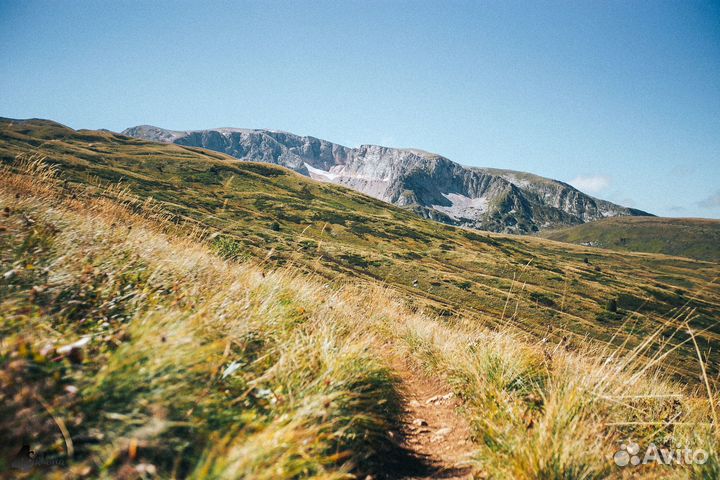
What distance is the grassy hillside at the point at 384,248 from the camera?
66062mm

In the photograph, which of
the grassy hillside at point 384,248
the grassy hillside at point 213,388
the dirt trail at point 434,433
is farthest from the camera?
the grassy hillside at point 384,248

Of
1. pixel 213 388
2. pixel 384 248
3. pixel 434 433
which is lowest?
pixel 384 248

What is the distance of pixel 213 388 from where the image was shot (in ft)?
9.56

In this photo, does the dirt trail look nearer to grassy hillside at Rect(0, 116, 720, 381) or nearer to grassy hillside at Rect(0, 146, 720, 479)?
grassy hillside at Rect(0, 146, 720, 479)

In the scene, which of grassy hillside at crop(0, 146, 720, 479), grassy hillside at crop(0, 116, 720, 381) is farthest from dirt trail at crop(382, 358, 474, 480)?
grassy hillside at crop(0, 116, 720, 381)

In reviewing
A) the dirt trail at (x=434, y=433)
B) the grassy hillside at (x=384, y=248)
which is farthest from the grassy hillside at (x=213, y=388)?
the grassy hillside at (x=384, y=248)

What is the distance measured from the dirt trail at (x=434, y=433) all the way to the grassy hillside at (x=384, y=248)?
98.3 ft

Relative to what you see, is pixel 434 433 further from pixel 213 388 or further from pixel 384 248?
pixel 384 248

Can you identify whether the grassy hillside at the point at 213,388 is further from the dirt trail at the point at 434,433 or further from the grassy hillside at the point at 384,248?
the grassy hillside at the point at 384,248

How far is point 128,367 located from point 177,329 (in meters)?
0.55

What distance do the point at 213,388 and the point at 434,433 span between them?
3.29 meters

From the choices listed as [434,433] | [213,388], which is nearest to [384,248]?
[434,433]

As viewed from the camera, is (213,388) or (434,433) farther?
(434,433)

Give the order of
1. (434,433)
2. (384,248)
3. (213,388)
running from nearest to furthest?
(213,388), (434,433), (384,248)
